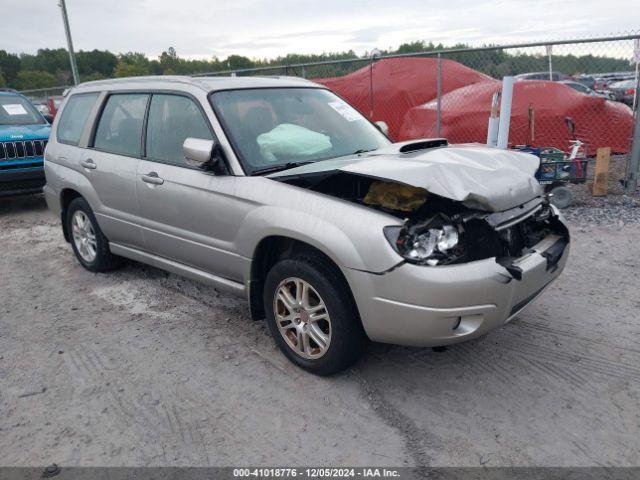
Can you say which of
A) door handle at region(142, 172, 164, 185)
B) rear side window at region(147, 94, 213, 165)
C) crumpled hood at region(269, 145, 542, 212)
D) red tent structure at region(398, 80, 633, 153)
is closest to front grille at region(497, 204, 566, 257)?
crumpled hood at region(269, 145, 542, 212)

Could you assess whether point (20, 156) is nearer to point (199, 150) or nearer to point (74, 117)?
point (74, 117)

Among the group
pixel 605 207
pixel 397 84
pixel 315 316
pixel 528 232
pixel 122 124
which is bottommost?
pixel 605 207

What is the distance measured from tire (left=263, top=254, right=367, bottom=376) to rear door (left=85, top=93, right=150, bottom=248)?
5.37ft

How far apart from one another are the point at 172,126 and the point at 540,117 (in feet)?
25.4

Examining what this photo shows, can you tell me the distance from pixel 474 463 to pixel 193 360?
193 cm

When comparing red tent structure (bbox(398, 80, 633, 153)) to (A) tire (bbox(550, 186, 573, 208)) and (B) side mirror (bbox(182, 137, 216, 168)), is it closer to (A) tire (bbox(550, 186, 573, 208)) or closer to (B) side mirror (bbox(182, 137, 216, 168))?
(A) tire (bbox(550, 186, 573, 208))

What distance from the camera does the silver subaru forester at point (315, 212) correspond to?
109 inches

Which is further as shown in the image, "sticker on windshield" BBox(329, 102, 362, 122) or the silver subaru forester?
"sticker on windshield" BBox(329, 102, 362, 122)

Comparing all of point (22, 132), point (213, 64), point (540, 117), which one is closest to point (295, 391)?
point (22, 132)

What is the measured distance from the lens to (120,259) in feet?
17.3

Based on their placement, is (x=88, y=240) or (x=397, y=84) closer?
(x=88, y=240)

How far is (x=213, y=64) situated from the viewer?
39.9 m

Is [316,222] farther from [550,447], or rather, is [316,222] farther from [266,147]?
[550,447]

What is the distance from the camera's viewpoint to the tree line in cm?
910
